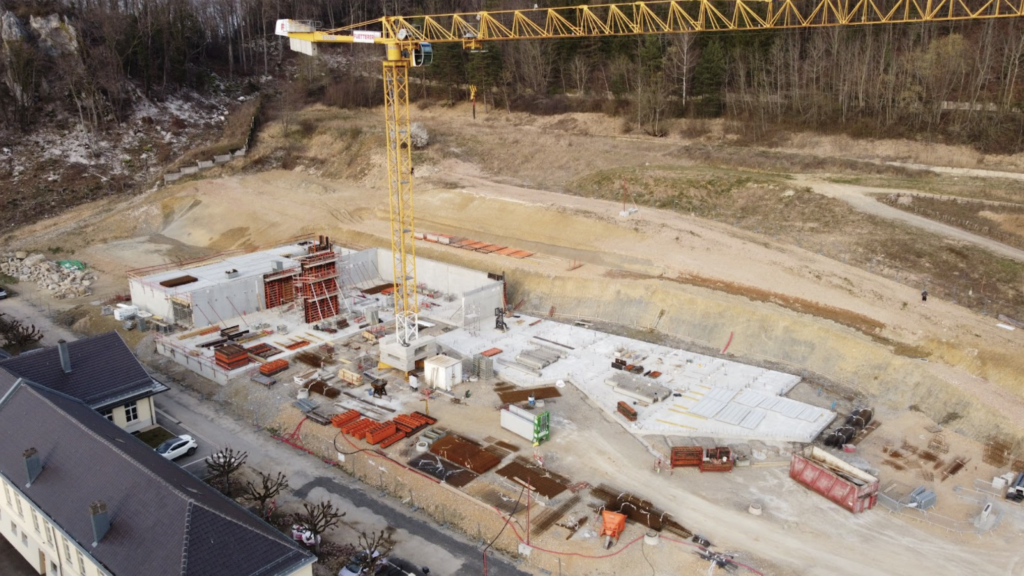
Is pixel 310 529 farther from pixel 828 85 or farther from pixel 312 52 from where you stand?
pixel 828 85

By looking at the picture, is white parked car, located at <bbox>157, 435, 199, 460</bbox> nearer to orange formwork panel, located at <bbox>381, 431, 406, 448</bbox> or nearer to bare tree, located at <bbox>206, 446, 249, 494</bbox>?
bare tree, located at <bbox>206, 446, 249, 494</bbox>

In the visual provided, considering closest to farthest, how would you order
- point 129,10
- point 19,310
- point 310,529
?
point 310,529, point 19,310, point 129,10

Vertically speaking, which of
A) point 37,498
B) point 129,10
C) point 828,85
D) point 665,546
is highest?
point 129,10

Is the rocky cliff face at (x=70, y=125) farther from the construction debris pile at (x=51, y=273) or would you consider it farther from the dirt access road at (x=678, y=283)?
the construction debris pile at (x=51, y=273)

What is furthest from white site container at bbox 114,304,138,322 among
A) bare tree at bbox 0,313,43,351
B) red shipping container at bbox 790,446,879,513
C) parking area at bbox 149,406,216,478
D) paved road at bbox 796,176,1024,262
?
paved road at bbox 796,176,1024,262

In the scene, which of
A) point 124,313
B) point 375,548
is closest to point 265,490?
point 375,548

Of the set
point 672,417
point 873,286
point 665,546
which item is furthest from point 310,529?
point 873,286

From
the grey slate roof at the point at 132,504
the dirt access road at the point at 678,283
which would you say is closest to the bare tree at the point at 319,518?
the grey slate roof at the point at 132,504

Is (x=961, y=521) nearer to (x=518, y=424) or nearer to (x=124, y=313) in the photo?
(x=518, y=424)
